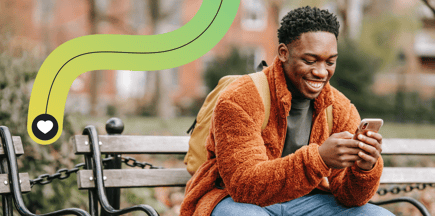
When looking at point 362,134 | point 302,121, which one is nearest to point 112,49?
point 302,121

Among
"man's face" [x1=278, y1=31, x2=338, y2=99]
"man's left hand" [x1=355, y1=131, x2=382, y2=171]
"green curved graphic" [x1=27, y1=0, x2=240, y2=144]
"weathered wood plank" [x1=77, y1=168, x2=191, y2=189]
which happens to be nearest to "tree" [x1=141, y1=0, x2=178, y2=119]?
"green curved graphic" [x1=27, y1=0, x2=240, y2=144]

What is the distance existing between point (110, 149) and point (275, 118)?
1098 mm

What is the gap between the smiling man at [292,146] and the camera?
6.22 feet

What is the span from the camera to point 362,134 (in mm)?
1863

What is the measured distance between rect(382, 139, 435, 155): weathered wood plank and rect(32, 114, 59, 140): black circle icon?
2224 millimetres

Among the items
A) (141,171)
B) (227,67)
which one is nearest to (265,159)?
(141,171)

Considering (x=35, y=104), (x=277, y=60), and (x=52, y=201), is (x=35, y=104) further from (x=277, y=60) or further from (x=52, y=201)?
(x=277, y=60)

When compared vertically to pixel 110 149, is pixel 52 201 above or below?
below

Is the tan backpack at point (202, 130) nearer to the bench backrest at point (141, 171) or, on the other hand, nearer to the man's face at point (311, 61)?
the man's face at point (311, 61)

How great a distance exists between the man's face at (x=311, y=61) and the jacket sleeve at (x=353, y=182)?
1.05ft

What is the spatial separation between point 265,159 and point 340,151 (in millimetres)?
344

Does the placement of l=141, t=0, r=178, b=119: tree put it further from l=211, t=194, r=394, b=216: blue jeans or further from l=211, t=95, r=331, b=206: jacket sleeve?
l=211, t=95, r=331, b=206: jacket sleeve

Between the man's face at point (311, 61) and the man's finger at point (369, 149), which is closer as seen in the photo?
the man's finger at point (369, 149)

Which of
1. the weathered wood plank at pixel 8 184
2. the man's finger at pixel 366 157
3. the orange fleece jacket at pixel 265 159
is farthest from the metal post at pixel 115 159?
the man's finger at pixel 366 157
